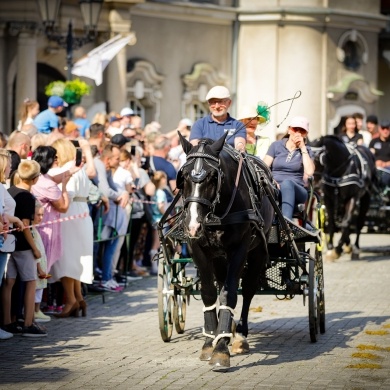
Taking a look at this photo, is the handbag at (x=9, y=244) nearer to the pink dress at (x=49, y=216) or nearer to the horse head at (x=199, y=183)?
the pink dress at (x=49, y=216)

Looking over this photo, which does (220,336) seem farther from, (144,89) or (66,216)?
(144,89)

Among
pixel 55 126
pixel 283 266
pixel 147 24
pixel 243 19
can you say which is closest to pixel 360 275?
pixel 55 126

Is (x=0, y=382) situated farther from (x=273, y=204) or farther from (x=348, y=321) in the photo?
(x=348, y=321)

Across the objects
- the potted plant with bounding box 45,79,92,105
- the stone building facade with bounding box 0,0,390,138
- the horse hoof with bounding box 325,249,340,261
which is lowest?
the horse hoof with bounding box 325,249,340,261

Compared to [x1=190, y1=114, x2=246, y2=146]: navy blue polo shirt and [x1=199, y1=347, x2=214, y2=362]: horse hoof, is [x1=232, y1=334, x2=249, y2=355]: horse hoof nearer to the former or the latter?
[x1=199, y1=347, x2=214, y2=362]: horse hoof

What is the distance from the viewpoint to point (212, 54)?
1479 inches

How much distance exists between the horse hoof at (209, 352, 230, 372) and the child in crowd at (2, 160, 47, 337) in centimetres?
246

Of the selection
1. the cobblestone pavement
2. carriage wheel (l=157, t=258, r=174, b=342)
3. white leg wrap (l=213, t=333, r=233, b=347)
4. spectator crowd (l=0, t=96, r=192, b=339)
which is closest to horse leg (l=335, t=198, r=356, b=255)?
spectator crowd (l=0, t=96, r=192, b=339)

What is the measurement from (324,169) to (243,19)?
17165 mm

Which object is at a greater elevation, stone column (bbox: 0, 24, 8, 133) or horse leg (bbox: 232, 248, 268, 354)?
stone column (bbox: 0, 24, 8, 133)

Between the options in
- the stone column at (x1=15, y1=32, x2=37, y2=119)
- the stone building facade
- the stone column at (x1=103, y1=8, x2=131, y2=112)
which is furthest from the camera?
the stone building facade

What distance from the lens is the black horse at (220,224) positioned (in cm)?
1104

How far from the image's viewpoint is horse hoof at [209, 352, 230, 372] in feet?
37.1

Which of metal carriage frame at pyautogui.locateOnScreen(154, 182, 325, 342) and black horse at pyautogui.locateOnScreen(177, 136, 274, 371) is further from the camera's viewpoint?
metal carriage frame at pyautogui.locateOnScreen(154, 182, 325, 342)
